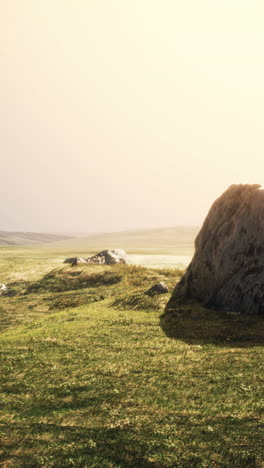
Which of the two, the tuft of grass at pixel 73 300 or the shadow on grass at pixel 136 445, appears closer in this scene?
the shadow on grass at pixel 136 445

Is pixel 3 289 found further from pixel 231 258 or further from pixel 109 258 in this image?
pixel 231 258

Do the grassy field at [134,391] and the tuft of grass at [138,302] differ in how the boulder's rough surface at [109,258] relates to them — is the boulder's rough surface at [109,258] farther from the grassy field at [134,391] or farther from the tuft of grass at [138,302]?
the grassy field at [134,391]

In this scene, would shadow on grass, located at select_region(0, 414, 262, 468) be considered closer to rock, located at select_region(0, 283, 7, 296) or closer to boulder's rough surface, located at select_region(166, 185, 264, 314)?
boulder's rough surface, located at select_region(166, 185, 264, 314)

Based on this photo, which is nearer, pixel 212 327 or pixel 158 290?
pixel 212 327

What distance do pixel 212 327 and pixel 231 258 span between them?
602cm

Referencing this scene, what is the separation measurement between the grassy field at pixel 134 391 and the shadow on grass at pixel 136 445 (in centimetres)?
3

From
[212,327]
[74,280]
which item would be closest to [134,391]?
[212,327]

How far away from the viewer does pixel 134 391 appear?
1588cm

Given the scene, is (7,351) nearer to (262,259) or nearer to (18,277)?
(262,259)

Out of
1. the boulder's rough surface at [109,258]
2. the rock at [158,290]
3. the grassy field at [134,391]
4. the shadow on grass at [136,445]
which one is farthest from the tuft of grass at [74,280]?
the shadow on grass at [136,445]

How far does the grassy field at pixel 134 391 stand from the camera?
11.5 m

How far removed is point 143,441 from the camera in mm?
11922

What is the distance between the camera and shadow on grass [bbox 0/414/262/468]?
1091 cm

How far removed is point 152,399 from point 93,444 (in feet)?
12.4
